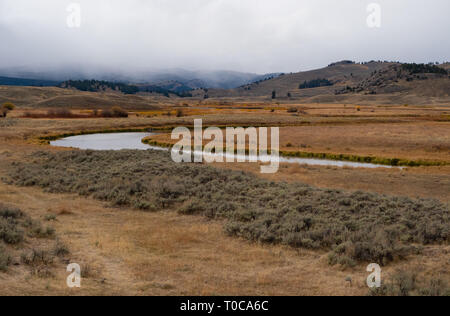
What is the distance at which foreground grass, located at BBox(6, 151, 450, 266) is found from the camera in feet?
39.7

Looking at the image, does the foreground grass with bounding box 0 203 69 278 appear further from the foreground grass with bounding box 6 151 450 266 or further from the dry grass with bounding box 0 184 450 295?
the foreground grass with bounding box 6 151 450 266

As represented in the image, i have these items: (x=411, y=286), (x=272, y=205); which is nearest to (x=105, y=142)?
(x=272, y=205)

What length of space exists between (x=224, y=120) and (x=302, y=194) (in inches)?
2239

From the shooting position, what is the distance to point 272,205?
54.7 ft

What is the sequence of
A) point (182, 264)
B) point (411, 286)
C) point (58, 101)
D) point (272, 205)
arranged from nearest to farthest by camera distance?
1. point (411, 286)
2. point (182, 264)
3. point (272, 205)
4. point (58, 101)

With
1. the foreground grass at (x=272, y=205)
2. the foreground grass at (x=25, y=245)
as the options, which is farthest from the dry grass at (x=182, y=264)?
the foreground grass at (x=272, y=205)

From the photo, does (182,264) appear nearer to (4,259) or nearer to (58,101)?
(4,259)

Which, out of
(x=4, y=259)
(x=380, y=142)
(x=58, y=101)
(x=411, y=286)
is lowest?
(x=411, y=286)

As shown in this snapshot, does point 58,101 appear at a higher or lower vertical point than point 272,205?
higher

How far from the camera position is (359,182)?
79.3 feet

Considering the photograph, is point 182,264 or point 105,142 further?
point 105,142

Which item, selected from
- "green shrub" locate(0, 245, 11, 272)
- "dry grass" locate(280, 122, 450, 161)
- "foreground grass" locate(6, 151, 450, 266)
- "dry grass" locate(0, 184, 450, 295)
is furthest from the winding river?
"green shrub" locate(0, 245, 11, 272)

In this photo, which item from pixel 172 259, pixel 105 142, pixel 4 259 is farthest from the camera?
pixel 105 142

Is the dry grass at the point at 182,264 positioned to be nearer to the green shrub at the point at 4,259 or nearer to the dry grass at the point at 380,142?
the green shrub at the point at 4,259
